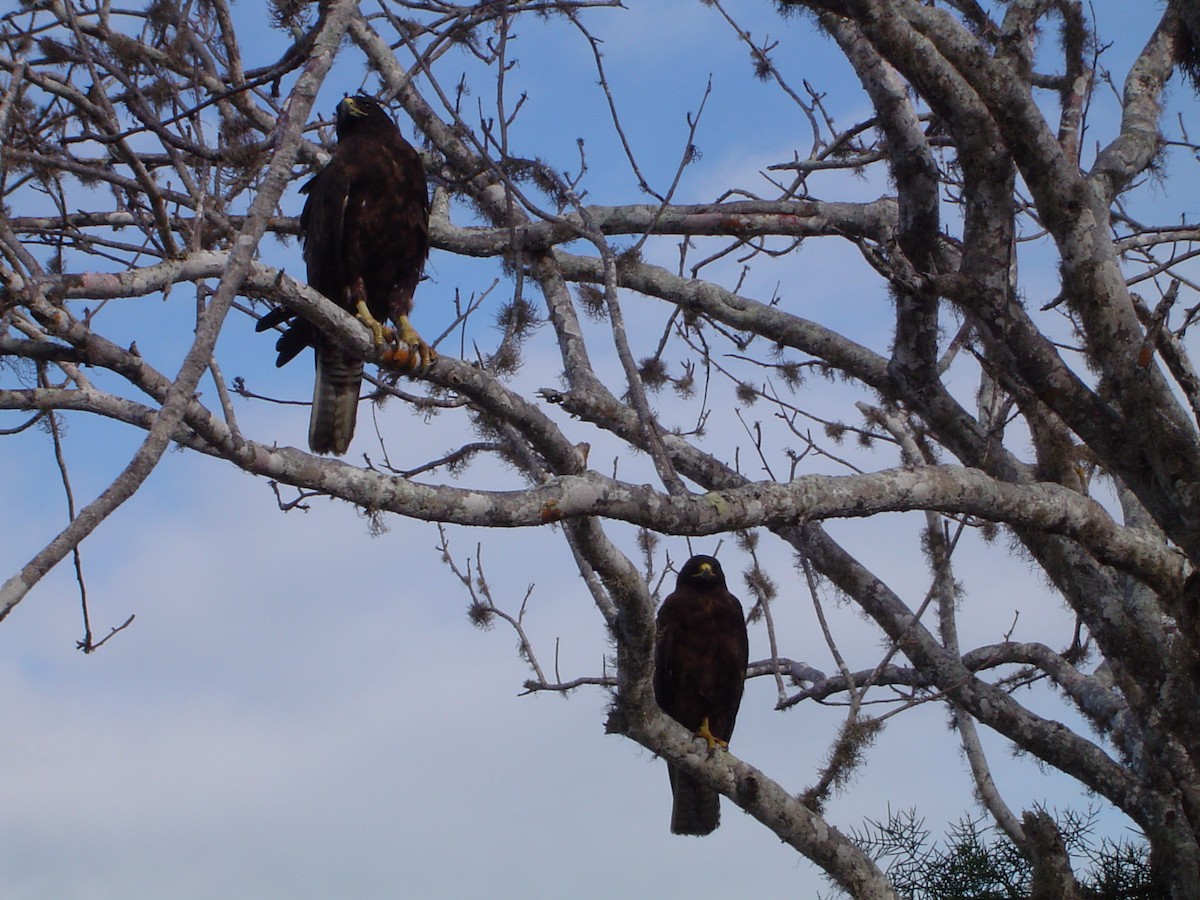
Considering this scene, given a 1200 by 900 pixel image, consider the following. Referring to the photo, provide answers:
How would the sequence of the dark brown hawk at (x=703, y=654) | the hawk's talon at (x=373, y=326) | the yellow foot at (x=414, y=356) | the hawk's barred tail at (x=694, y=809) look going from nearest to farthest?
the yellow foot at (x=414, y=356) → the hawk's talon at (x=373, y=326) → the hawk's barred tail at (x=694, y=809) → the dark brown hawk at (x=703, y=654)

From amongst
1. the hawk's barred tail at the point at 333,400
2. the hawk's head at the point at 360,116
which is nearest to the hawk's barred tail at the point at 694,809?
the hawk's barred tail at the point at 333,400

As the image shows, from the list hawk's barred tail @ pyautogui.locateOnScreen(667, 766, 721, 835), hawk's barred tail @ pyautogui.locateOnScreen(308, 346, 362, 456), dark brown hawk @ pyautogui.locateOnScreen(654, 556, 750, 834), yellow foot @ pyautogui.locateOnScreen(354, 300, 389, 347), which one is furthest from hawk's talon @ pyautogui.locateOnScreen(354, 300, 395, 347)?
hawk's barred tail @ pyautogui.locateOnScreen(667, 766, 721, 835)

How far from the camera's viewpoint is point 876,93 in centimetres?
506

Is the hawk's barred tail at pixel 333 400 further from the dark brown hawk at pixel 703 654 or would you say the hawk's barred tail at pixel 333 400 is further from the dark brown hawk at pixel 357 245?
the dark brown hawk at pixel 703 654

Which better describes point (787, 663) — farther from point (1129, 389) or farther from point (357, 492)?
point (357, 492)

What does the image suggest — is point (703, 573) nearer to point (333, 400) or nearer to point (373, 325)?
point (333, 400)

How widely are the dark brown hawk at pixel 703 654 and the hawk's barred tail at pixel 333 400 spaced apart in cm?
221

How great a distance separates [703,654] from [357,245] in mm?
2941

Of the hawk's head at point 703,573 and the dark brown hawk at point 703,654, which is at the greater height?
the hawk's head at point 703,573

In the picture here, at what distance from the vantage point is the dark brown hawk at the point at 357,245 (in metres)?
5.29

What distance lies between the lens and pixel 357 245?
5289mm

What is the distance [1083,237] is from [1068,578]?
1424mm

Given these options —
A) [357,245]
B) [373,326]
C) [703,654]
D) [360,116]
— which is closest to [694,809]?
[703,654]

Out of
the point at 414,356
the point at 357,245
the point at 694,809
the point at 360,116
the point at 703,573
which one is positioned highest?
the point at 360,116
